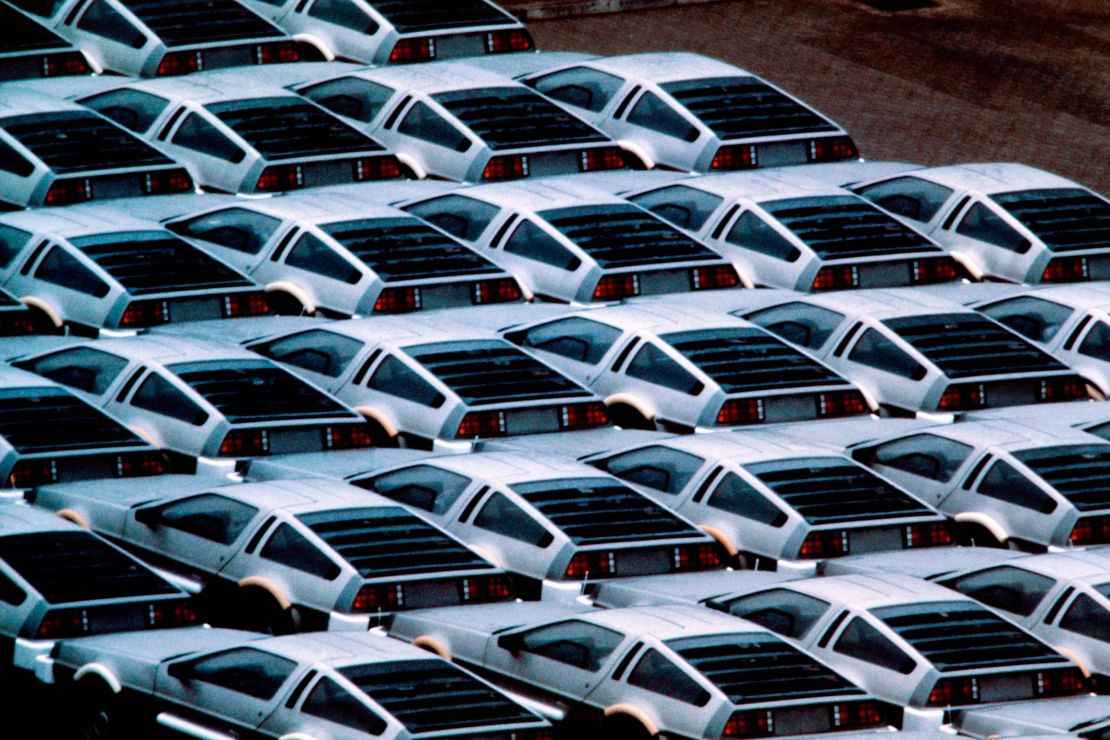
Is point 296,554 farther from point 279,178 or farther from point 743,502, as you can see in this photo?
point 279,178

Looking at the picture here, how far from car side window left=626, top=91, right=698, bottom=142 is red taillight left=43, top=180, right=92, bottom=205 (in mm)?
5984

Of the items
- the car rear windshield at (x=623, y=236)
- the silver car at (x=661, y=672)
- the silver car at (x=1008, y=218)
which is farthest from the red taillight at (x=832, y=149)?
the silver car at (x=661, y=672)

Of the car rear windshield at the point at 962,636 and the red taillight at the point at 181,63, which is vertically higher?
the red taillight at the point at 181,63

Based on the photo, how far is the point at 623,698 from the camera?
17.6m

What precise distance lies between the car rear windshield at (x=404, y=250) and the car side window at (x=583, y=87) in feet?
15.5

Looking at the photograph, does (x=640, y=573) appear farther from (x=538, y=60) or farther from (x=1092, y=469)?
(x=538, y=60)

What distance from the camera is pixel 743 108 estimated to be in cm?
2895

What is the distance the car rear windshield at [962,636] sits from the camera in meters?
18.4

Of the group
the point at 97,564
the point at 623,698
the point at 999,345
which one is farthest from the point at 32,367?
the point at 999,345

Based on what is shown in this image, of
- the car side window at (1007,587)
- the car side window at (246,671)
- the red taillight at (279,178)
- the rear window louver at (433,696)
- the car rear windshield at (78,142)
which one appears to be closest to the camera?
the rear window louver at (433,696)

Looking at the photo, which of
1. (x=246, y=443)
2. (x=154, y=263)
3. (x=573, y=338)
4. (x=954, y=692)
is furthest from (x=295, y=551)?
(x=154, y=263)

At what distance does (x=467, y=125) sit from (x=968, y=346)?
634 cm

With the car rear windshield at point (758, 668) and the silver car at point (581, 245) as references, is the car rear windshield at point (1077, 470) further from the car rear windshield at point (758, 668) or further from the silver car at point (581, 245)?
the silver car at point (581, 245)

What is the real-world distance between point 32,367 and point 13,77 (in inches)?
304
